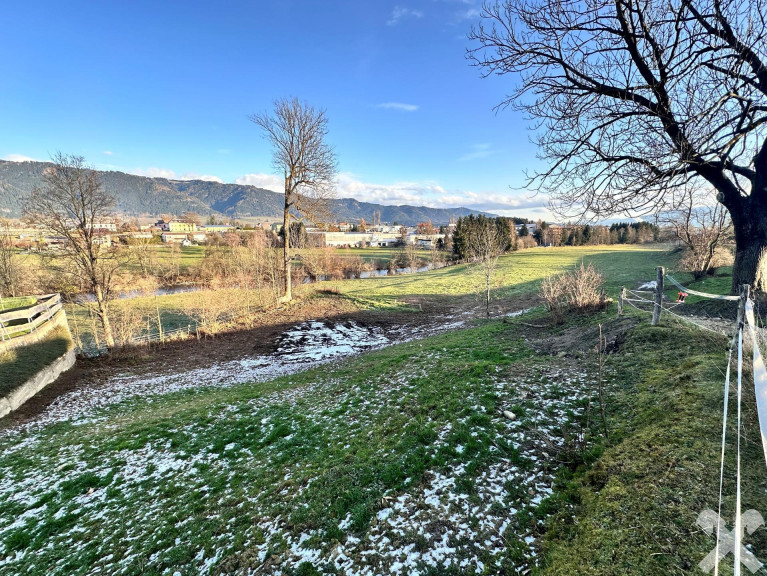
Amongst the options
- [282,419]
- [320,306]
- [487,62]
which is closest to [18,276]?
[320,306]

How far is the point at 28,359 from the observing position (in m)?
11.8

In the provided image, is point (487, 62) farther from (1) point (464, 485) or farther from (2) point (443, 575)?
(2) point (443, 575)

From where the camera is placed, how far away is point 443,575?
312 cm

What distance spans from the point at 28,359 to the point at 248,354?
25.9 ft

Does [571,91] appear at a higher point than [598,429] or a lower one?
higher

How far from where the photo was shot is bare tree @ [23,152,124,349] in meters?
13.8

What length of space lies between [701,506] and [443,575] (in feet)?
8.40

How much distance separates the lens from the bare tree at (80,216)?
1379 centimetres

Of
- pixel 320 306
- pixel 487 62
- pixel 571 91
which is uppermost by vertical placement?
pixel 487 62

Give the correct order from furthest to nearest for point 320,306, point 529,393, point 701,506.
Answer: point 320,306 < point 529,393 < point 701,506

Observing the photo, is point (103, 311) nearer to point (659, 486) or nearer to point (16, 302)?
point (16, 302)

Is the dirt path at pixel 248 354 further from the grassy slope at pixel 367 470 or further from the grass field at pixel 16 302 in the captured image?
the grass field at pixel 16 302

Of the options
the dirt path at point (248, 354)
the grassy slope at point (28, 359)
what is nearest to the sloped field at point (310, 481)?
the dirt path at point (248, 354)

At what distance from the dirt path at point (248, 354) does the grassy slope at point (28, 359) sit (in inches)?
33.0
